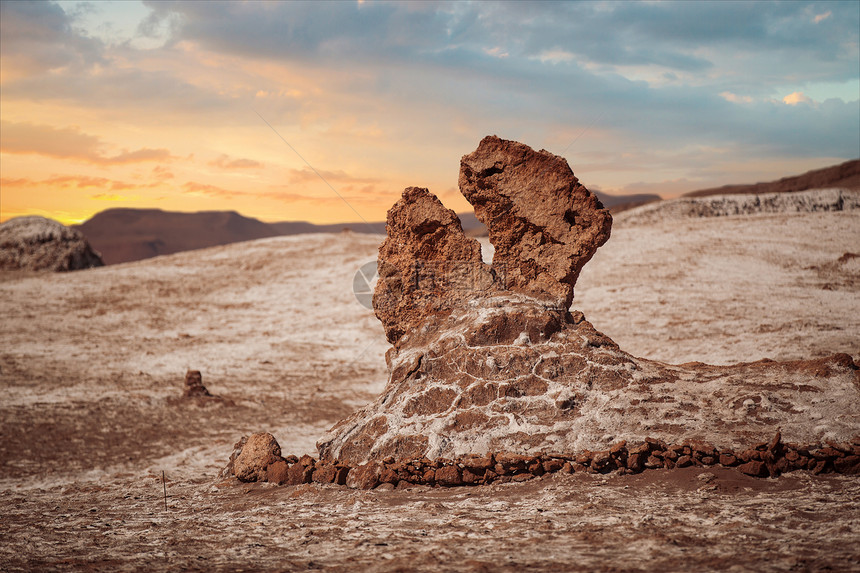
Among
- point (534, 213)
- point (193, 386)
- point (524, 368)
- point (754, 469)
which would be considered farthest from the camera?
point (193, 386)

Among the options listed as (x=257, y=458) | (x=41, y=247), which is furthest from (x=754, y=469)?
(x=41, y=247)

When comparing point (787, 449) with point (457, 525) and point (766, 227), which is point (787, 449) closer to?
point (457, 525)

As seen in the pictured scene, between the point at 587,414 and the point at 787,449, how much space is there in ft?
5.44

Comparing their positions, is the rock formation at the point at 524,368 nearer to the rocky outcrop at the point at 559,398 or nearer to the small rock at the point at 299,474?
the rocky outcrop at the point at 559,398

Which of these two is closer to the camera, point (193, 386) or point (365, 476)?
point (365, 476)

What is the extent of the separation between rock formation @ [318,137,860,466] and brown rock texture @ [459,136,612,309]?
0.04 ft

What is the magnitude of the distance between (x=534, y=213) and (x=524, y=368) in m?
1.98

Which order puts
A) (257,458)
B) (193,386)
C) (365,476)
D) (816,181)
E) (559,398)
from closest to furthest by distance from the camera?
(365,476)
(559,398)
(257,458)
(193,386)
(816,181)

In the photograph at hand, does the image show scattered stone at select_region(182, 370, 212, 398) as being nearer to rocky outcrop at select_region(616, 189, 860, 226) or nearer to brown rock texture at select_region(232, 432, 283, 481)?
brown rock texture at select_region(232, 432, 283, 481)

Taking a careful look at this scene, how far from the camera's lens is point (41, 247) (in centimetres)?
2597

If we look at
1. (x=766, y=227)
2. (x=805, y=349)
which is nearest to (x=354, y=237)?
(x=766, y=227)

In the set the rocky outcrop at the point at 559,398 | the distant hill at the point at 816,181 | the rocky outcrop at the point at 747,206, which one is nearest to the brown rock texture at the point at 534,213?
the rocky outcrop at the point at 559,398

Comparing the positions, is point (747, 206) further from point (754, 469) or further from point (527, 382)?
point (754, 469)

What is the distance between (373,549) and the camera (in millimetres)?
4344
